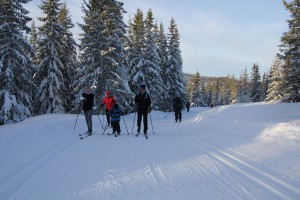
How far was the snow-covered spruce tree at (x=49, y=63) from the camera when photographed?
2420 centimetres

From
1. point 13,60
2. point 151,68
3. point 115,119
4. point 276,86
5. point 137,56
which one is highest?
point 137,56

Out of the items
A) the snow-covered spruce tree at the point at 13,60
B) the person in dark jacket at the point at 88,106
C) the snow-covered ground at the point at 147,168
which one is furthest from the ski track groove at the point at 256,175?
the snow-covered spruce tree at the point at 13,60

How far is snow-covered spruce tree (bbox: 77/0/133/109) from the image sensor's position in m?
22.5

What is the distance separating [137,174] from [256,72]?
71.8 m

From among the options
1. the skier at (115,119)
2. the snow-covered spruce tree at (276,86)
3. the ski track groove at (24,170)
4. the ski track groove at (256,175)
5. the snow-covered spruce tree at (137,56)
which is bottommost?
the ski track groove at (256,175)

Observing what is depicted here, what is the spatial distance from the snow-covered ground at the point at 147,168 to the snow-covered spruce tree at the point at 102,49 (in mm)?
14067

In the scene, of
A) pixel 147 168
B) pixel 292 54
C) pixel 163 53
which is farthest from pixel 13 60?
pixel 163 53

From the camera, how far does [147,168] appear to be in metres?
5.36

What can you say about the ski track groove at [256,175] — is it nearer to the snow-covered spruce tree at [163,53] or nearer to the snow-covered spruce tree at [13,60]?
the snow-covered spruce tree at [13,60]

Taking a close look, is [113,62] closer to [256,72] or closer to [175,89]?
[175,89]

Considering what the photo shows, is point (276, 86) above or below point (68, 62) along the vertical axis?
below

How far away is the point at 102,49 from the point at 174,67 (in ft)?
64.7

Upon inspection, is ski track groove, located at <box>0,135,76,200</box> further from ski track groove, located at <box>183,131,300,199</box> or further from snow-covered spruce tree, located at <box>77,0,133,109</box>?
snow-covered spruce tree, located at <box>77,0,133,109</box>

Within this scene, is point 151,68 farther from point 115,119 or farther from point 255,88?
point 255,88
